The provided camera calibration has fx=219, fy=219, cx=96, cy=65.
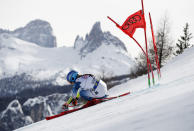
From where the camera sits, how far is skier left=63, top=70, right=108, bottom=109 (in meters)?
6.97

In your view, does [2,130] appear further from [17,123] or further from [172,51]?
→ [172,51]

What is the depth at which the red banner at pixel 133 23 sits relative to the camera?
7652 mm

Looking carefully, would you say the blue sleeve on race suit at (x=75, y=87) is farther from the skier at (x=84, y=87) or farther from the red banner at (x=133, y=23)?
the red banner at (x=133, y=23)

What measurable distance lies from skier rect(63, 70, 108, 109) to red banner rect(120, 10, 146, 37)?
6.75 ft

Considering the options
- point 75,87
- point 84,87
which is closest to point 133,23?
point 84,87

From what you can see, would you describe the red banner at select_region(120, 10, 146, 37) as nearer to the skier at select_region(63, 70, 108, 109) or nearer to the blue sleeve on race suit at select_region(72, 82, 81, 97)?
the skier at select_region(63, 70, 108, 109)

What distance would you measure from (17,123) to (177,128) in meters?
151

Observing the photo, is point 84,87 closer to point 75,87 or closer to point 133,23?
point 75,87

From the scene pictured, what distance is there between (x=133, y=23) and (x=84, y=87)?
2.83 meters

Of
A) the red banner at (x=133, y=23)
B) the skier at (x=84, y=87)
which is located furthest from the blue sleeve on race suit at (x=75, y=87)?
the red banner at (x=133, y=23)

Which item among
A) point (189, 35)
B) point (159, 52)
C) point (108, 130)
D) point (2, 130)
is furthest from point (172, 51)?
point (2, 130)

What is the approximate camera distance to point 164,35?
974 inches

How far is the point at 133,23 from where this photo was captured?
7691 millimetres

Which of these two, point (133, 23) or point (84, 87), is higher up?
point (133, 23)
